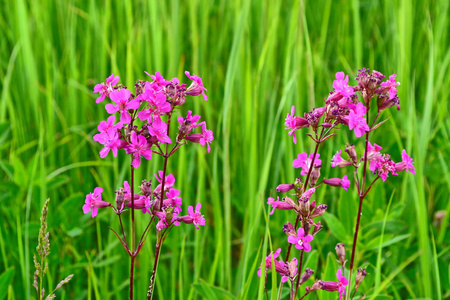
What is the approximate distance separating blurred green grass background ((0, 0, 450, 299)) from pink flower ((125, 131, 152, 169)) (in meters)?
0.41

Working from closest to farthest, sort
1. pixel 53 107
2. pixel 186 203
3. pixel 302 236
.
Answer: pixel 302 236, pixel 186 203, pixel 53 107

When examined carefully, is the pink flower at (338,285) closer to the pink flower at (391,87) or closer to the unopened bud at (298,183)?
the unopened bud at (298,183)

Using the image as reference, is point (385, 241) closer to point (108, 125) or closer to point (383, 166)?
point (383, 166)

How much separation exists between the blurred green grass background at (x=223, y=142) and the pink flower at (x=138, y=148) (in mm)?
412

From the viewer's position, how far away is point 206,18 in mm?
2430

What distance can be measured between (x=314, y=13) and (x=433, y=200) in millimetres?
1181

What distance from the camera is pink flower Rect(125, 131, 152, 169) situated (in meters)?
0.92

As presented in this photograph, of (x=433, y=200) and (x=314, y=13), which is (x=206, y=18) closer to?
(x=314, y=13)

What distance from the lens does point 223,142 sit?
176cm

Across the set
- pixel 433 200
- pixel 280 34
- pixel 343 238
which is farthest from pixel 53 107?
pixel 433 200

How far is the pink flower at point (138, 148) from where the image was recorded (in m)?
0.92

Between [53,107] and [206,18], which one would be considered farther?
[206,18]

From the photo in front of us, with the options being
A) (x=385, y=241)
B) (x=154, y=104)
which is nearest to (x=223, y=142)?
(x=385, y=241)

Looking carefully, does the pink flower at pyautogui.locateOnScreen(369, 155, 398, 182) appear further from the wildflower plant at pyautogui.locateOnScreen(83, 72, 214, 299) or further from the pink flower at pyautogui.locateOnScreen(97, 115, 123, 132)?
the pink flower at pyautogui.locateOnScreen(97, 115, 123, 132)
